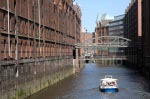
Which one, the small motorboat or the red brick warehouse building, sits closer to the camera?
the red brick warehouse building

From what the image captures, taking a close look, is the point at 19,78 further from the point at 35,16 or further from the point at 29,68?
the point at 35,16

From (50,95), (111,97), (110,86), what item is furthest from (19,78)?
(110,86)

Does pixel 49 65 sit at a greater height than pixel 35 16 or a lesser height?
lesser

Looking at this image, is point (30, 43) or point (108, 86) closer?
point (30, 43)

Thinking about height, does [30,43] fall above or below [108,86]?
above

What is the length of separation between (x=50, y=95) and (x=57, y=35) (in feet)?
104

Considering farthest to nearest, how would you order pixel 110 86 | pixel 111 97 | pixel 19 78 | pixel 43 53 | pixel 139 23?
pixel 139 23, pixel 43 53, pixel 110 86, pixel 111 97, pixel 19 78

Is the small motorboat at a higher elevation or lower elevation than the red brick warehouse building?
lower

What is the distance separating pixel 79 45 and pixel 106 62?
224 feet

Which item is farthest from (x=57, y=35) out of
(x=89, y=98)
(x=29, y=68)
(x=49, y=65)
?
(x=89, y=98)

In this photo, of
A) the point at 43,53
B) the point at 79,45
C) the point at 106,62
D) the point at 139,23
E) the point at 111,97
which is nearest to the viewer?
the point at 111,97

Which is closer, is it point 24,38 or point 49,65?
→ point 24,38

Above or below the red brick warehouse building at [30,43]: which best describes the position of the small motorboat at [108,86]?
below

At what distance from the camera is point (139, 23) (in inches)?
4606
